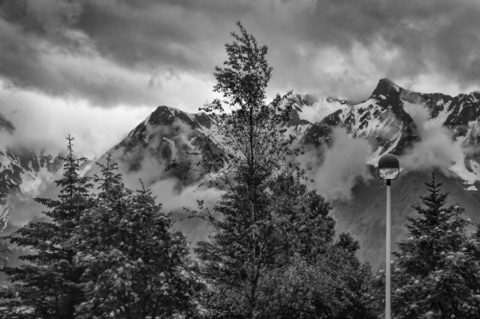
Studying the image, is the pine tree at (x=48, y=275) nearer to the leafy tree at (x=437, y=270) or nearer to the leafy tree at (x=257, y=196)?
the leafy tree at (x=257, y=196)

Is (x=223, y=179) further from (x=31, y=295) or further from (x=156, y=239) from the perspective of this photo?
(x=31, y=295)

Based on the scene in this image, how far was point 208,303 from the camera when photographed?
58.6ft

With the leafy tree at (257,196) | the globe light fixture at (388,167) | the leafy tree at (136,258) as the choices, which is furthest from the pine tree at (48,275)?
the globe light fixture at (388,167)

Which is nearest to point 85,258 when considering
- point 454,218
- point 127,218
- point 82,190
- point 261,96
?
point 127,218

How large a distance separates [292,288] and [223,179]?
3.79 metres

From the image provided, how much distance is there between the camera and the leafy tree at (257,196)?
15164mm

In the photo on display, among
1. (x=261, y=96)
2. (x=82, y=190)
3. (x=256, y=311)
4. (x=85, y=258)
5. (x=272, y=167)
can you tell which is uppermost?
(x=82, y=190)

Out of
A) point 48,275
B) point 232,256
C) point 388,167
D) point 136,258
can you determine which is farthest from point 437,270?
point 48,275

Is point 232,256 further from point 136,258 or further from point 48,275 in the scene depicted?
point 48,275

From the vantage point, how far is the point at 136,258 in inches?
715

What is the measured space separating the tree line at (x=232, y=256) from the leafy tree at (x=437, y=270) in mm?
67

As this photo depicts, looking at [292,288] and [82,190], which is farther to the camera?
[82,190]

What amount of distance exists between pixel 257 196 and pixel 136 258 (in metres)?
5.20

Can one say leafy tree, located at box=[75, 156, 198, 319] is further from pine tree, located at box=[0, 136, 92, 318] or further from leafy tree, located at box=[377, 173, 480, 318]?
leafy tree, located at box=[377, 173, 480, 318]
